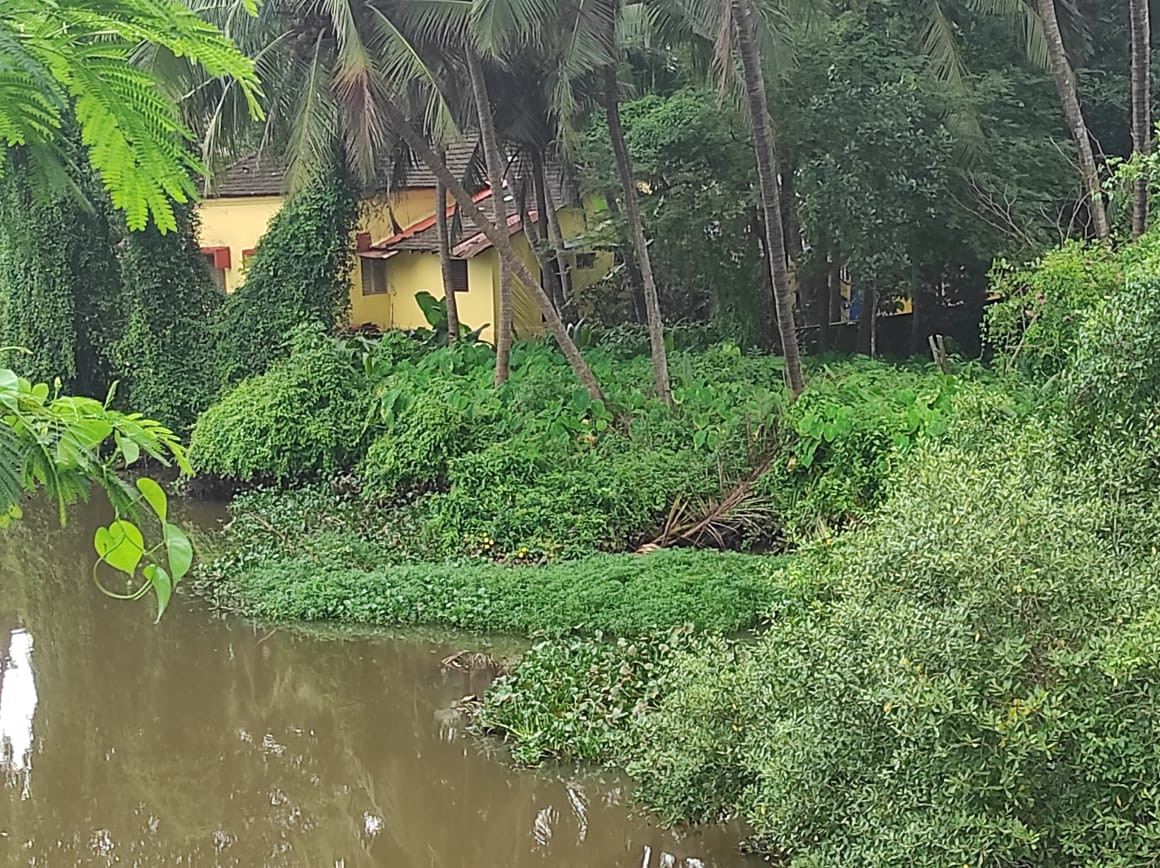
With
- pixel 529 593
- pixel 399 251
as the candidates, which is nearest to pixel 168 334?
pixel 399 251

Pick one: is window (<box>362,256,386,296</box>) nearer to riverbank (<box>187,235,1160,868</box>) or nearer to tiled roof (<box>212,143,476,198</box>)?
tiled roof (<box>212,143,476,198</box>)

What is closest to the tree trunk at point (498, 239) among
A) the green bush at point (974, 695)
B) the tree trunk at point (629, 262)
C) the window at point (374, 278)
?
the tree trunk at point (629, 262)

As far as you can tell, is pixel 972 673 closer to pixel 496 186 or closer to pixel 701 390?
pixel 701 390

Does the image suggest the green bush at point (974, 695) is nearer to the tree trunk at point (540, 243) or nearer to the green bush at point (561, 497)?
the green bush at point (561, 497)

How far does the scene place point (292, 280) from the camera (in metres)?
14.5

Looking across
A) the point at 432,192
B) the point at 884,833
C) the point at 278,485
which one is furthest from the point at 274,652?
the point at 432,192

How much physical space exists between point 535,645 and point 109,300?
9.63m

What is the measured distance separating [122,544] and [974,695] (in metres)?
2.79

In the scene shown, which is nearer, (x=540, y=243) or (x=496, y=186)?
(x=496, y=186)

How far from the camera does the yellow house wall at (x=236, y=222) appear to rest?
1916 centimetres

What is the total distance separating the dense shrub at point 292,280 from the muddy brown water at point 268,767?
5.69 meters

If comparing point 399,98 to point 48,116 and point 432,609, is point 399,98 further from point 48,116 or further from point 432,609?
point 48,116

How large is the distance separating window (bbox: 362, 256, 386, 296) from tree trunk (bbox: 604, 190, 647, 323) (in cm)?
412

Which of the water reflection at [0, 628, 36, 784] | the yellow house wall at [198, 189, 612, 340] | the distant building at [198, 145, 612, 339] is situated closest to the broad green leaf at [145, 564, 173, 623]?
the water reflection at [0, 628, 36, 784]
